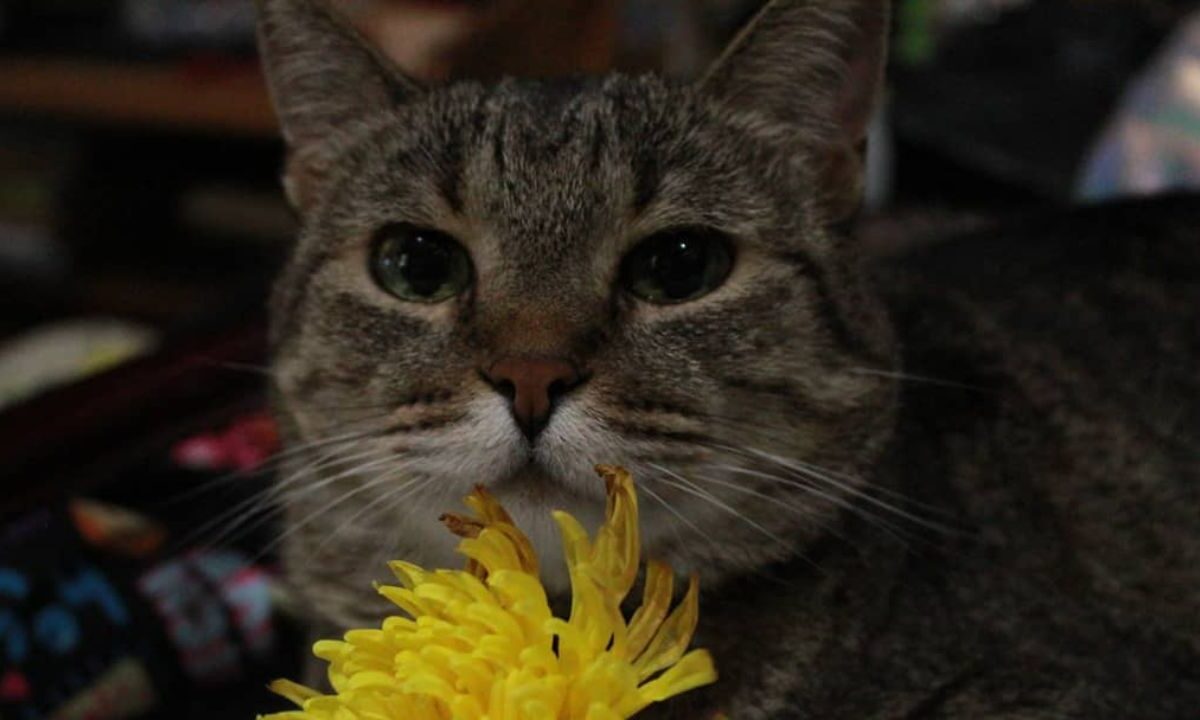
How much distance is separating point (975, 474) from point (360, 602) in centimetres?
56

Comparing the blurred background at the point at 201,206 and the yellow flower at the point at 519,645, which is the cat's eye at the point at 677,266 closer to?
the yellow flower at the point at 519,645

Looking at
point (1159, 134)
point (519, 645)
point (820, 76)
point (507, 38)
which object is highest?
point (1159, 134)

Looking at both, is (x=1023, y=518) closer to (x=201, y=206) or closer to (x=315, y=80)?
(x=315, y=80)

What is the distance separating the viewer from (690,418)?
87cm

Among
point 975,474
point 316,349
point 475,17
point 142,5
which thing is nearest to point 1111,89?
point 475,17

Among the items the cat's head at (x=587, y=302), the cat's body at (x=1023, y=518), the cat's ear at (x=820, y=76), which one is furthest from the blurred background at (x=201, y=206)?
the cat's ear at (x=820, y=76)

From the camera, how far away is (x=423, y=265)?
1.00 meters

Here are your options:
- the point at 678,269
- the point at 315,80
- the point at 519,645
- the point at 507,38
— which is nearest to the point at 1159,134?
the point at 507,38

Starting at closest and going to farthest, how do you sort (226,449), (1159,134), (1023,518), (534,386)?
(534,386) → (1023,518) → (226,449) → (1159,134)

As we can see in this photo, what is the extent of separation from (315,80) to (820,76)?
0.46 m

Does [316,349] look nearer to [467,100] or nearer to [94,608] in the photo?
[467,100]

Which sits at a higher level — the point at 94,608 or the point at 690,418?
the point at 690,418

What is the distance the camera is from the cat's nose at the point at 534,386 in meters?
0.83

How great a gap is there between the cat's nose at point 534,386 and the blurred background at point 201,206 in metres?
0.40
